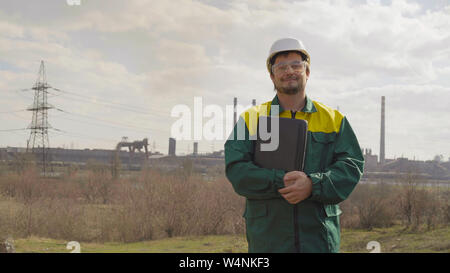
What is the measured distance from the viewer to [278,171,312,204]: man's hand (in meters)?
2.04

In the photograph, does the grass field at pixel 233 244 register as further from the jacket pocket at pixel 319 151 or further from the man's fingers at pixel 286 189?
the man's fingers at pixel 286 189

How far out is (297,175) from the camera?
2.05 meters

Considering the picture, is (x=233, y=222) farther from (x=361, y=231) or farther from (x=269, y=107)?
(x=269, y=107)

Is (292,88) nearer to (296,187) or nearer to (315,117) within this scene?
(315,117)

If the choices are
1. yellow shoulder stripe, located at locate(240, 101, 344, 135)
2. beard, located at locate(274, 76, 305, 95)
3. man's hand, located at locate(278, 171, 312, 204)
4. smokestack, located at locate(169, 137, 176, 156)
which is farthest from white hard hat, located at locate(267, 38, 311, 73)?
smokestack, located at locate(169, 137, 176, 156)

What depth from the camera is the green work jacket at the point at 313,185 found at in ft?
6.89

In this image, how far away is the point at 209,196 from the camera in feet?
63.2

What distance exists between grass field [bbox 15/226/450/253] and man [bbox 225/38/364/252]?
37.5ft

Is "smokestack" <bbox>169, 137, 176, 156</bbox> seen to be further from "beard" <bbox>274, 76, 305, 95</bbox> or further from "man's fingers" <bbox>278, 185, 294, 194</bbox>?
"man's fingers" <bbox>278, 185, 294, 194</bbox>

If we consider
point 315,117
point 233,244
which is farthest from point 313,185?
point 233,244

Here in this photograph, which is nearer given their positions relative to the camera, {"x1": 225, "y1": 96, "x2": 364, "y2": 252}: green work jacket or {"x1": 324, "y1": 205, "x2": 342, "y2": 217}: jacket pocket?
{"x1": 225, "y1": 96, "x2": 364, "y2": 252}: green work jacket

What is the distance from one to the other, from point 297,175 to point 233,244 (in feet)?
45.4

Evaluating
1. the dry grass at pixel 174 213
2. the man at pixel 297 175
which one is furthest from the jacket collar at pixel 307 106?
the dry grass at pixel 174 213
